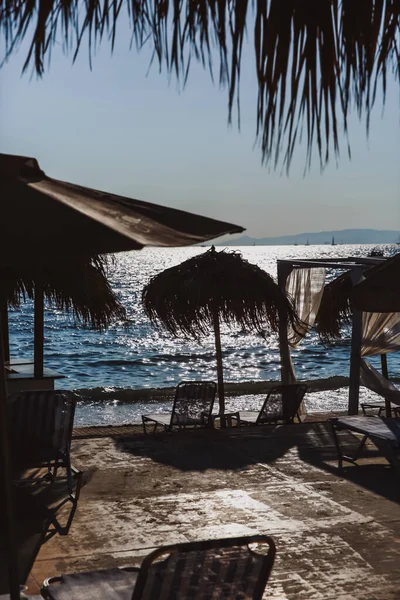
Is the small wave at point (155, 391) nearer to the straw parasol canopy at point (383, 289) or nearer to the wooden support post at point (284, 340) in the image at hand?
the wooden support post at point (284, 340)

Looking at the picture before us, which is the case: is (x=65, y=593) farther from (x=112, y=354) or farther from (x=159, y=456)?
(x=112, y=354)

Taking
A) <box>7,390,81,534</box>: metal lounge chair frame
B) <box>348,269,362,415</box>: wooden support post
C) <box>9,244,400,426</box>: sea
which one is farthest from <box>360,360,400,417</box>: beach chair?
<box>9,244,400,426</box>: sea

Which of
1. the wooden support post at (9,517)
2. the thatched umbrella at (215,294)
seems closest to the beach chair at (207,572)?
the wooden support post at (9,517)

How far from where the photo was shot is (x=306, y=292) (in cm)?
1184

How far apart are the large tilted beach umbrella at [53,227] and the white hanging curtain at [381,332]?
7.71m

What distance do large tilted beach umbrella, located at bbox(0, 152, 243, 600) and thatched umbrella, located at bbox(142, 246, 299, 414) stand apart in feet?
23.2

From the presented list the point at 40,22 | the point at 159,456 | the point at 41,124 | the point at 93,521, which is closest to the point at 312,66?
the point at 40,22

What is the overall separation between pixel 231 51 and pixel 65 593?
2412 mm

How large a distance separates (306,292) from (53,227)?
9.34 meters

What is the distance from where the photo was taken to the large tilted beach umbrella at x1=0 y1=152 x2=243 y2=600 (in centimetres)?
269

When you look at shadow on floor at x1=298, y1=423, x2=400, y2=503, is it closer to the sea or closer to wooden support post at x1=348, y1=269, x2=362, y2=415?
wooden support post at x1=348, y1=269, x2=362, y2=415

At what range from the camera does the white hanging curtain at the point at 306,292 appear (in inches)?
462

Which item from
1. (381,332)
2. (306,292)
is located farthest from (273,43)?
(306,292)

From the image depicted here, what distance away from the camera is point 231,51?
2035mm
